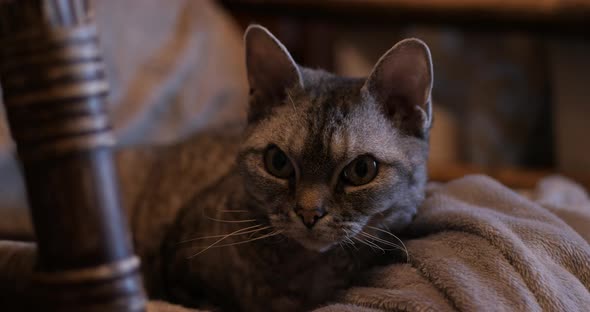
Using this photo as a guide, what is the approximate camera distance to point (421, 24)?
2301mm

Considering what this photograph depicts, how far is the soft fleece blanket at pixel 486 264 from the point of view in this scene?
99cm

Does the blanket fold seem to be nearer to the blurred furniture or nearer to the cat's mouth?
the cat's mouth

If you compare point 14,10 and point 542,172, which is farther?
point 542,172

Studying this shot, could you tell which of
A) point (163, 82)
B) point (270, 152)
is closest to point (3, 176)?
point (163, 82)

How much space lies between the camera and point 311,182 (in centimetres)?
108

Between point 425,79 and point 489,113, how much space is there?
5.54 feet

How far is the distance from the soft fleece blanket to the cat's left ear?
0.18 m

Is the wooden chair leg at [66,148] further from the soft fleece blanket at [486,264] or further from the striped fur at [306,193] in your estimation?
the striped fur at [306,193]

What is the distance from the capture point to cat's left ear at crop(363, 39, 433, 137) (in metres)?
1.11

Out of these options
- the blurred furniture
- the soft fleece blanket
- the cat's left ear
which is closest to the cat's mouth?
the soft fleece blanket

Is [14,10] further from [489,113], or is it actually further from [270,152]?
[489,113]

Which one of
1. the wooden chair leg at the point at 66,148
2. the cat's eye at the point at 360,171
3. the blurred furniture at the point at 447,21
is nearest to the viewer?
the wooden chair leg at the point at 66,148

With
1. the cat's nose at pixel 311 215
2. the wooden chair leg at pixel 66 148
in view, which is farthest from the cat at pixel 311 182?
the wooden chair leg at pixel 66 148

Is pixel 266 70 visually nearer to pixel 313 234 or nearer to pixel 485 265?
pixel 313 234
